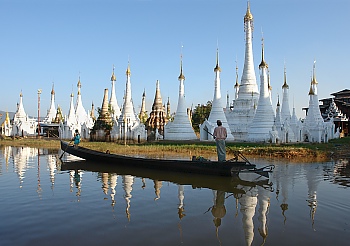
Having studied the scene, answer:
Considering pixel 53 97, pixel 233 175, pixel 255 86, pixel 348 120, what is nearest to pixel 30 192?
pixel 233 175

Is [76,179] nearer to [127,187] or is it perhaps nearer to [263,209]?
[127,187]

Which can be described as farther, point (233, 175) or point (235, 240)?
point (233, 175)

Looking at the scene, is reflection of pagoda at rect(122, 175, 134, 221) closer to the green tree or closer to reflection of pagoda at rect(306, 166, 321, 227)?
reflection of pagoda at rect(306, 166, 321, 227)

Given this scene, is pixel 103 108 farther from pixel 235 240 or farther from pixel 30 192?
pixel 235 240

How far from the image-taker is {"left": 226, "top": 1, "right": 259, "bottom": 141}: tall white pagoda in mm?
35281

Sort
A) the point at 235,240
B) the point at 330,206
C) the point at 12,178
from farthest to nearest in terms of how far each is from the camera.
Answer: the point at 12,178 → the point at 330,206 → the point at 235,240

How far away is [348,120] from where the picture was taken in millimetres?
47625

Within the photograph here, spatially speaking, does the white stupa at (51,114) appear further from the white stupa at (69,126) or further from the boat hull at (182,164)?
the boat hull at (182,164)

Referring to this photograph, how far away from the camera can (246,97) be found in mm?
36188

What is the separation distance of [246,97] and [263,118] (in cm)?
659

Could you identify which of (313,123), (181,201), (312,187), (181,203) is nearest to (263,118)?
(313,123)

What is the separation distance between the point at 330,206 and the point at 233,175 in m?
3.85

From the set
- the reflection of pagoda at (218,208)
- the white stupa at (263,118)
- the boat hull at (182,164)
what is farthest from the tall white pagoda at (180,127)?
the reflection of pagoda at (218,208)

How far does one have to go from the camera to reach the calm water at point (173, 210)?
582 cm
